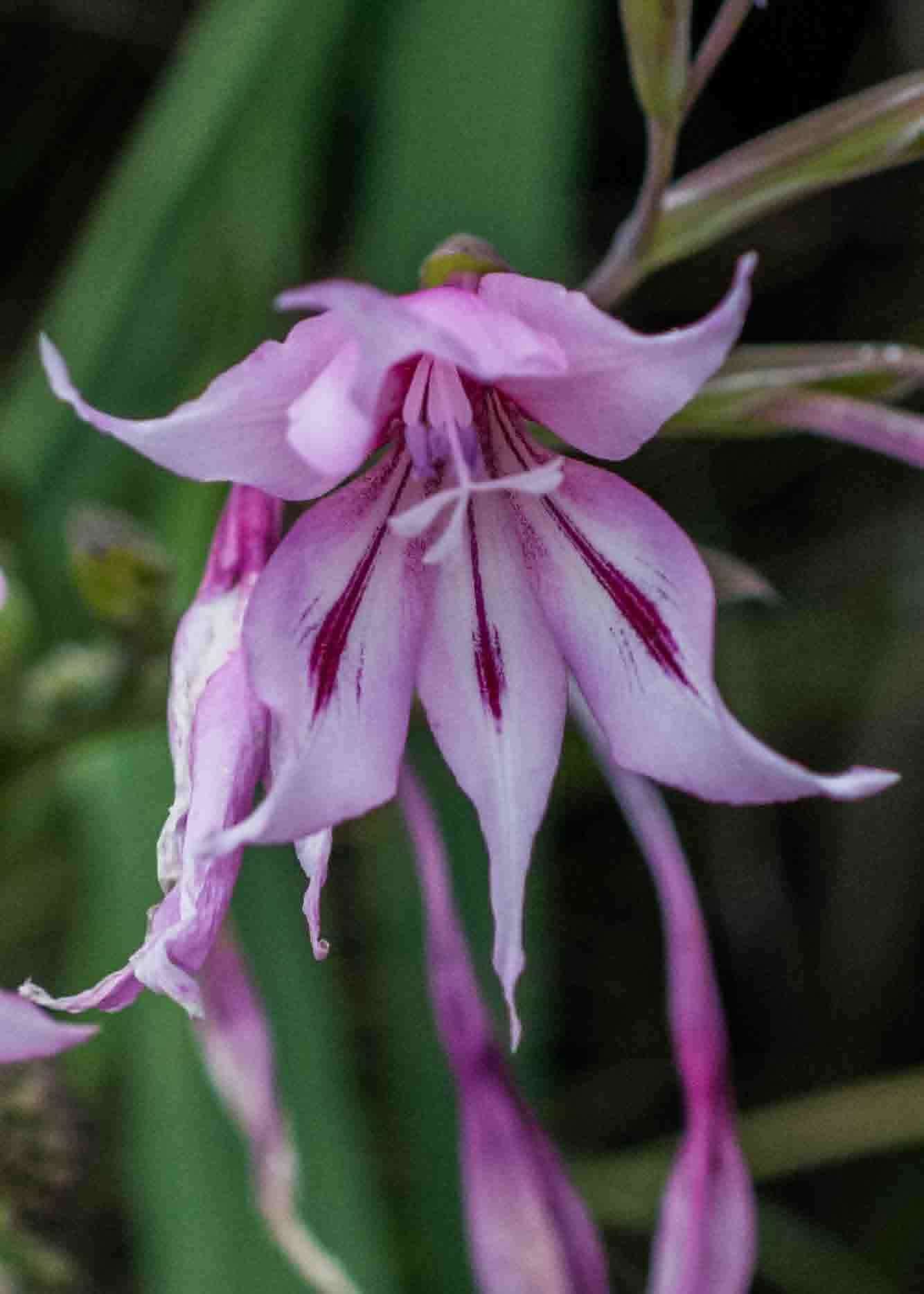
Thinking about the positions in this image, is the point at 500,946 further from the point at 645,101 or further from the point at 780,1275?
the point at 780,1275

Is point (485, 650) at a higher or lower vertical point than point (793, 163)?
lower

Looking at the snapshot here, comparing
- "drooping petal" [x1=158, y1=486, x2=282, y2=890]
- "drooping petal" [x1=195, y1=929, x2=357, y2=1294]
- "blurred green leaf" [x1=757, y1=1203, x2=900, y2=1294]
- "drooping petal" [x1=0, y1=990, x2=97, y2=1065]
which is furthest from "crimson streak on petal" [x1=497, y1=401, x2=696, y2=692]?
"blurred green leaf" [x1=757, y1=1203, x2=900, y2=1294]

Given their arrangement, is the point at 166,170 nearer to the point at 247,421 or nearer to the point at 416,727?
the point at 416,727

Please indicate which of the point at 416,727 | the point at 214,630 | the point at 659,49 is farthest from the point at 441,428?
the point at 416,727

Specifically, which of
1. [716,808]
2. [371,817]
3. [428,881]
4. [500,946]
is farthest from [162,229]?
[500,946]

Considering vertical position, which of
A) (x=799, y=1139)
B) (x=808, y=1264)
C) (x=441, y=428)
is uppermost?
(x=441, y=428)

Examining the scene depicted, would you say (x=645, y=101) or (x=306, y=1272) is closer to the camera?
(x=645, y=101)
